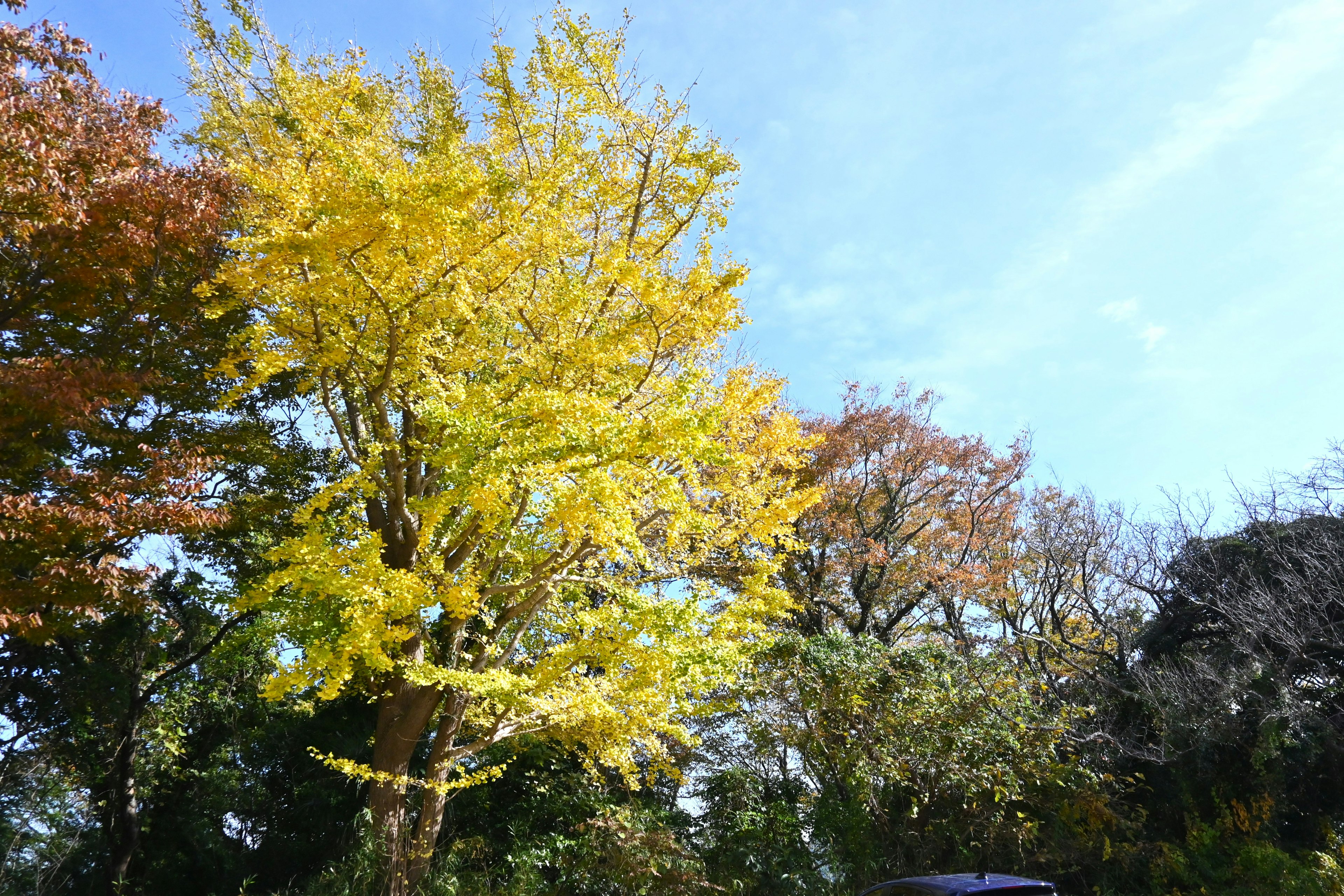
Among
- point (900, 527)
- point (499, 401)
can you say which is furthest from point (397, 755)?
point (900, 527)

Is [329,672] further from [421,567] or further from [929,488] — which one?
[929,488]

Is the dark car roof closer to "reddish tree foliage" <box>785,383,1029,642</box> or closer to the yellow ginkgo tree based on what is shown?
the yellow ginkgo tree

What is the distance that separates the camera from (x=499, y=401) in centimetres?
769

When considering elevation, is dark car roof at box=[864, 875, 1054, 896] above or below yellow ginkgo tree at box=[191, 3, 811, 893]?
below

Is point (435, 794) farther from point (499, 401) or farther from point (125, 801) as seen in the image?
point (125, 801)

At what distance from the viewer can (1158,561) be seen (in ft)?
40.9

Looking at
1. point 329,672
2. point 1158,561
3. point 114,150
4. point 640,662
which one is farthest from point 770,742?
point 114,150

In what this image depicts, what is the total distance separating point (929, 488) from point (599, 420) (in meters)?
12.1

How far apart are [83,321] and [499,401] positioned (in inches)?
230

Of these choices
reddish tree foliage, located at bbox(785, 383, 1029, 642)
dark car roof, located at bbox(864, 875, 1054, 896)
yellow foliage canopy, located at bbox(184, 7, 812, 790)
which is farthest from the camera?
reddish tree foliage, located at bbox(785, 383, 1029, 642)

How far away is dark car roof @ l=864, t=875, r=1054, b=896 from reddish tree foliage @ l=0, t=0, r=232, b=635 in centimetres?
761

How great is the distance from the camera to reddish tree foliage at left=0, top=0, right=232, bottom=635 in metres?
6.86

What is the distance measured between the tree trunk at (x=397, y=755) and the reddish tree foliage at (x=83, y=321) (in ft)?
10.0

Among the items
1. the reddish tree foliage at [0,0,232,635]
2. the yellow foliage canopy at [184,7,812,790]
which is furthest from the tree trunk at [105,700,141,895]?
the yellow foliage canopy at [184,7,812,790]
